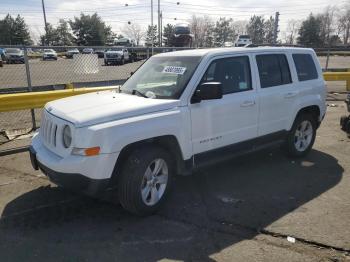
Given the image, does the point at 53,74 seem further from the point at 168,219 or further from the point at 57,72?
the point at 168,219

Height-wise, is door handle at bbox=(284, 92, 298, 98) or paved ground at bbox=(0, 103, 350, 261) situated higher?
door handle at bbox=(284, 92, 298, 98)

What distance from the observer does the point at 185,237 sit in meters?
3.90

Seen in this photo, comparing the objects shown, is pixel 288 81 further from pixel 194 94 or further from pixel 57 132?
pixel 57 132

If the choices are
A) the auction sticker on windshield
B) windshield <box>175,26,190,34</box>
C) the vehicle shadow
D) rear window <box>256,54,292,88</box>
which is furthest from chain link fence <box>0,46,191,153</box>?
windshield <box>175,26,190,34</box>

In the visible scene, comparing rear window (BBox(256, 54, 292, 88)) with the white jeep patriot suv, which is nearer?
the white jeep patriot suv

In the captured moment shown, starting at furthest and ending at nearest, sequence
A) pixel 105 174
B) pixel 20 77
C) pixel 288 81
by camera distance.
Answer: pixel 20 77
pixel 288 81
pixel 105 174

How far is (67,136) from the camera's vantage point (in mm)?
4051

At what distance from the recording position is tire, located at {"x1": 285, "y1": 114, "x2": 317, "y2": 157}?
6268 mm

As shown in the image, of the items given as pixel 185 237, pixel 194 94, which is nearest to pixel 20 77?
pixel 194 94

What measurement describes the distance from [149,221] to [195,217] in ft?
1.77

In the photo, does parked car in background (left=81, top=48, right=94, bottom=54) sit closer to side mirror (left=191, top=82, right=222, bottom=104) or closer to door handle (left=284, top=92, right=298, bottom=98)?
door handle (left=284, top=92, right=298, bottom=98)

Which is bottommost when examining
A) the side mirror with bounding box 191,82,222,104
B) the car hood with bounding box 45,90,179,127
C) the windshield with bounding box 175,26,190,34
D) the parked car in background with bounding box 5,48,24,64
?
the car hood with bounding box 45,90,179,127

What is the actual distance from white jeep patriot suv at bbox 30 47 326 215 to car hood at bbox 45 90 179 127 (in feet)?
0.04

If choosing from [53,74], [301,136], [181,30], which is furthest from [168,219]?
[181,30]
